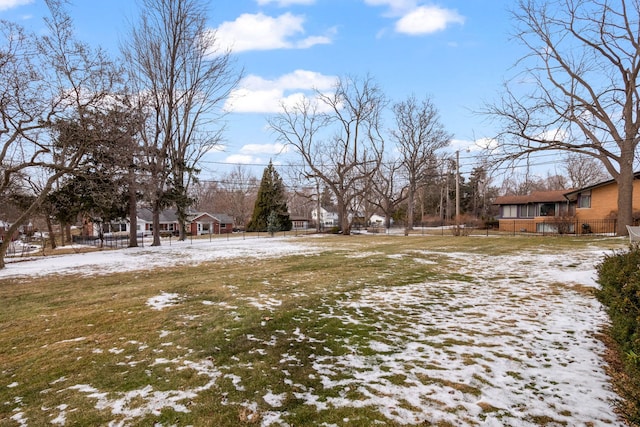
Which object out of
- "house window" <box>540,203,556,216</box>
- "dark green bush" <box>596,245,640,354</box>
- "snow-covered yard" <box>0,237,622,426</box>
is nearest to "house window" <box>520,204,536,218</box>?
"house window" <box>540,203,556,216</box>

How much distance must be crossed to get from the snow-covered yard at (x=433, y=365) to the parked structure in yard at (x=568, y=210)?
2208 centimetres

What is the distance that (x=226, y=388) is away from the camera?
3.23 metres

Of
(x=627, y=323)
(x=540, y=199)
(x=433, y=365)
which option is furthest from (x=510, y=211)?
(x=433, y=365)

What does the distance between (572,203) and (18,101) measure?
121 feet

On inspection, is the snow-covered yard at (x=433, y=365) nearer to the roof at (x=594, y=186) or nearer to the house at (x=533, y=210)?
the roof at (x=594, y=186)

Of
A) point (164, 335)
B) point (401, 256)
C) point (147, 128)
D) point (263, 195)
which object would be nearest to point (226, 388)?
point (164, 335)

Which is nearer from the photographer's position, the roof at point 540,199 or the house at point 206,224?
the roof at point 540,199

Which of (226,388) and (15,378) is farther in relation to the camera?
(15,378)

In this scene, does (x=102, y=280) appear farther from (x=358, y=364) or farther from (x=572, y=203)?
(x=572, y=203)

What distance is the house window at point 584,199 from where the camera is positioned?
25989 millimetres

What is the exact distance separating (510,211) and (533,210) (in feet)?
6.93

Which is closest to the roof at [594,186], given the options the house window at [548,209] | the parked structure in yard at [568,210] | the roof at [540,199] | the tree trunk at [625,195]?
the parked structure in yard at [568,210]

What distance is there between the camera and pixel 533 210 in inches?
1257

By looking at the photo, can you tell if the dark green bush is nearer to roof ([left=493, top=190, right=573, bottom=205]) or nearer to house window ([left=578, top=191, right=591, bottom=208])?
house window ([left=578, top=191, right=591, bottom=208])
